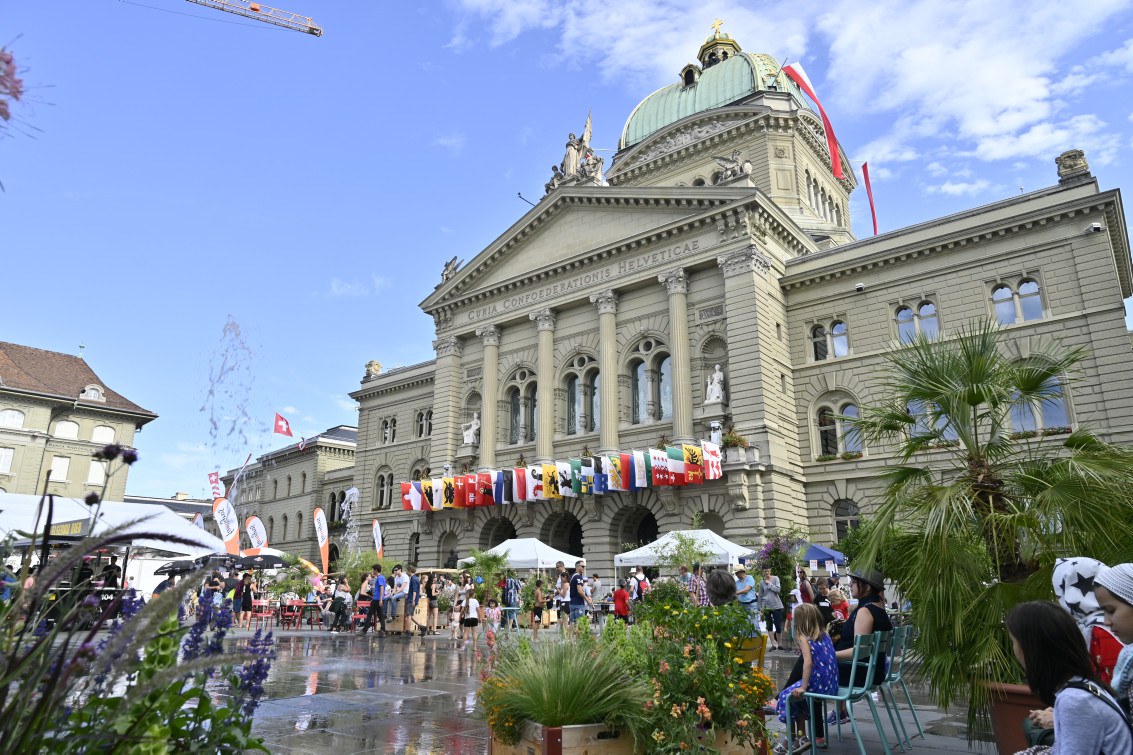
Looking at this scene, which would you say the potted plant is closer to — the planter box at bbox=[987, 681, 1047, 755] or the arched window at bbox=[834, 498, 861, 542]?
the planter box at bbox=[987, 681, 1047, 755]

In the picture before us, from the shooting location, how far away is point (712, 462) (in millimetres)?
28797

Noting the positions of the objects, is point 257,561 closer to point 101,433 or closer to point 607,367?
point 607,367

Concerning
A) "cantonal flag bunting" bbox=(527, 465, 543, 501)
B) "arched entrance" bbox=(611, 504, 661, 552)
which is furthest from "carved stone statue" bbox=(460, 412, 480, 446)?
"arched entrance" bbox=(611, 504, 661, 552)

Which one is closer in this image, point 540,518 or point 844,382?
point 844,382

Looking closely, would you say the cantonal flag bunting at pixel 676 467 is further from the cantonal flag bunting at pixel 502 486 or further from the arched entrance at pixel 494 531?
the arched entrance at pixel 494 531

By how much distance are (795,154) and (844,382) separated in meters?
17.7

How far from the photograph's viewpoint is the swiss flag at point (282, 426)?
41609mm

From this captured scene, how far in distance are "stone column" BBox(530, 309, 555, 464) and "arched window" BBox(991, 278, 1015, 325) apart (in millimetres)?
18767

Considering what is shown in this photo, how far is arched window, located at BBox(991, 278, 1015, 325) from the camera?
95.7ft

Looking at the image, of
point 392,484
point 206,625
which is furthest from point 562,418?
point 206,625

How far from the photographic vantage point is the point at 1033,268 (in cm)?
2869

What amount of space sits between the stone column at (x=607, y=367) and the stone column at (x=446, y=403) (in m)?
9.14

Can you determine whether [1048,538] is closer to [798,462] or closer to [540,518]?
[798,462]

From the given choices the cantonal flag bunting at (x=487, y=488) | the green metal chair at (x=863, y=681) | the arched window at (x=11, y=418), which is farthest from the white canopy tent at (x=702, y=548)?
the arched window at (x=11, y=418)
